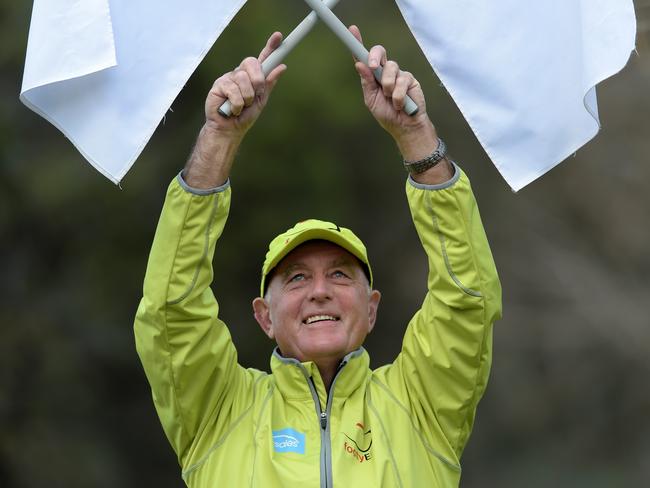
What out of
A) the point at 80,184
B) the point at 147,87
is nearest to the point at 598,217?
the point at 80,184

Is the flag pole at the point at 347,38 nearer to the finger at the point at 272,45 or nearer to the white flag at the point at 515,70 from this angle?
the finger at the point at 272,45

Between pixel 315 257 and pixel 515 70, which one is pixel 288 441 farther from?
pixel 515 70

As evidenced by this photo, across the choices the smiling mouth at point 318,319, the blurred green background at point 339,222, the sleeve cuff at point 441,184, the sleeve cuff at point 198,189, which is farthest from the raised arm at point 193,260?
the blurred green background at point 339,222

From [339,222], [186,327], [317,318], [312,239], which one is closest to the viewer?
[186,327]

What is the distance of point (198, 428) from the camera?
10.1 ft

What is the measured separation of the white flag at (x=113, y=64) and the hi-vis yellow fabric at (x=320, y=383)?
21 cm

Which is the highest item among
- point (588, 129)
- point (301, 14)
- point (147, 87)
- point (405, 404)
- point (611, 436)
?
point (301, 14)

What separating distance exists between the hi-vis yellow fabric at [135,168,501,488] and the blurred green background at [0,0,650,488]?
10.7 ft

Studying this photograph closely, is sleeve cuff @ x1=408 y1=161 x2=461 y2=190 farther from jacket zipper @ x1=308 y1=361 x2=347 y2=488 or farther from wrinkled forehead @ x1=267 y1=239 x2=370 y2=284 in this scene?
jacket zipper @ x1=308 y1=361 x2=347 y2=488

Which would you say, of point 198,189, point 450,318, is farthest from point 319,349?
point 198,189

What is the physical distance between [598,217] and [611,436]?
48.8 inches

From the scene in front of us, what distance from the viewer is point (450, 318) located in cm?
298

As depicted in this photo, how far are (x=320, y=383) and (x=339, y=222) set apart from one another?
3.51 metres

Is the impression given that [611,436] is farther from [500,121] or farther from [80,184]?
[500,121]
